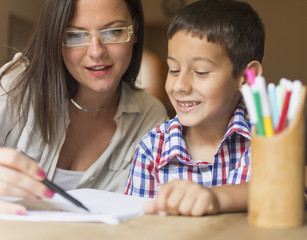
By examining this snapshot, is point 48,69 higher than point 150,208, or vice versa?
point 48,69

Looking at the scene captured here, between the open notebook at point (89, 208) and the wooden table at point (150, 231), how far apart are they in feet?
0.06

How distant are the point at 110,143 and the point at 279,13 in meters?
3.99

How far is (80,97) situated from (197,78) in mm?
679

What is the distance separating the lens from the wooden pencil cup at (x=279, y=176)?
82 cm

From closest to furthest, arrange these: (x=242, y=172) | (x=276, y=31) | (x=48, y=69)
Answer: (x=242, y=172)
(x=48, y=69)
(x=276, y=31)

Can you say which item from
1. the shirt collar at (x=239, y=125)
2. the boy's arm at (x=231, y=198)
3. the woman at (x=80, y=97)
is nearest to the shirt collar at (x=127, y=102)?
the woman at (x=80, y=97)

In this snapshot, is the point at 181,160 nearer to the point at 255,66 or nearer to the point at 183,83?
the point at 183,83

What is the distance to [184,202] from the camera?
919 mm

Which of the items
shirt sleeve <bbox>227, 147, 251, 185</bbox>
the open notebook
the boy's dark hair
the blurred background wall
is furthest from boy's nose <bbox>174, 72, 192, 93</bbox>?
the blurred background wall

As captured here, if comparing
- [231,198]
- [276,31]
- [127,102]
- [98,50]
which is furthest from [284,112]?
[276,31]

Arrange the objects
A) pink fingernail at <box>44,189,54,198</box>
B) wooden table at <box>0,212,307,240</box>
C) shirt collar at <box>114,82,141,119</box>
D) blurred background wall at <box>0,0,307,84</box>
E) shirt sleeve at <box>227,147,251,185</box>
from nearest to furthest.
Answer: wooden table at <box>0,212,307,240</box> → pink fingernail at <box>44,189,54,198</box> → shirt sleeve at <box>227,147,251,185</box> → shirt collar at <box>114,82,141,119</box> → blurred background wall at <box>0,0,307,84</box>

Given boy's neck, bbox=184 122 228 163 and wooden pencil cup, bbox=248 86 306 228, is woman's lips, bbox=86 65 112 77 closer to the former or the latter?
boy's neck, bbox=184 122 228 163

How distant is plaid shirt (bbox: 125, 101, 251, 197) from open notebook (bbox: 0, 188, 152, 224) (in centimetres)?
32

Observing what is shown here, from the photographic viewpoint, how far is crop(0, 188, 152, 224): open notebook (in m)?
0.85
